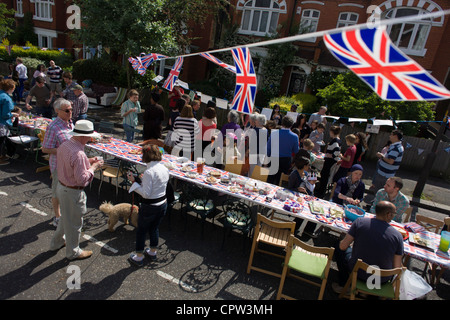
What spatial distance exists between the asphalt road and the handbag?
0.96 metres

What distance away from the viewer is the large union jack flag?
2562mm

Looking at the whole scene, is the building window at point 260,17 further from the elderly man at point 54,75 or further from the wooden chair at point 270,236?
the wooden chair at point 270,236

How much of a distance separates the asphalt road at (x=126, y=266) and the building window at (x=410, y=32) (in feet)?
45.9

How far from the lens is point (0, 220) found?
480 centimetres

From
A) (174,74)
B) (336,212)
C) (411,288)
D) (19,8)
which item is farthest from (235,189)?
(19,8)

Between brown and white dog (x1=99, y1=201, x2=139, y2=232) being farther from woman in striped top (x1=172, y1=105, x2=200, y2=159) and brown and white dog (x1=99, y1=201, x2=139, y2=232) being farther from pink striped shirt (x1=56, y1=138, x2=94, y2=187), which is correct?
woman in striped top (x1=172, y1=105, x2=200, y2=159)

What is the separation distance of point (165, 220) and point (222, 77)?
13.3 metres

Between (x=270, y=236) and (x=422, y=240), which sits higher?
(x=422, y=240)

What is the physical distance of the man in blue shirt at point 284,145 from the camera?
6289 mm

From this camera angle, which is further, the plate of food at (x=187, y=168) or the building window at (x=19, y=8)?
the building window at (x=19, y=8)

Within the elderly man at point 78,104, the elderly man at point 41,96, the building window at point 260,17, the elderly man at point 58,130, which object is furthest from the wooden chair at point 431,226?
the building window at point 260,17

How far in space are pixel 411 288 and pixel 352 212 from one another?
1.37m

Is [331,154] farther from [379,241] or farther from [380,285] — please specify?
[380,285]

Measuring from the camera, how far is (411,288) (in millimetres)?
3680
